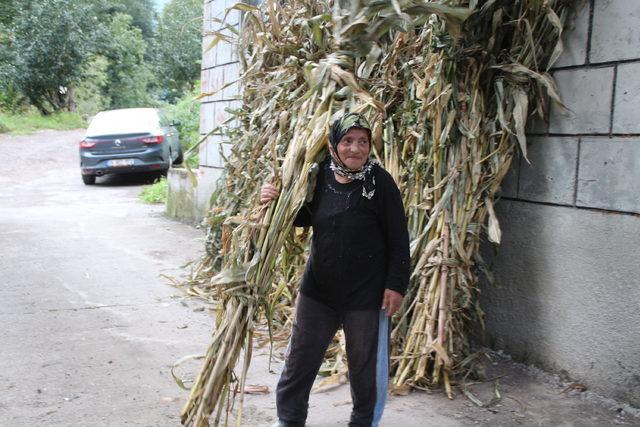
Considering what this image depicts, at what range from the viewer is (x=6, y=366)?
421 cm

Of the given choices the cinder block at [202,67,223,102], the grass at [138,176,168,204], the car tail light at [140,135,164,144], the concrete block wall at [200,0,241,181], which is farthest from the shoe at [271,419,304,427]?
the car tail light at [140,135,164,144]

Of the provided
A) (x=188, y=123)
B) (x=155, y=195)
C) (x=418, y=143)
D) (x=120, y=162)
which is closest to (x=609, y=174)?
(x=418, y=143)

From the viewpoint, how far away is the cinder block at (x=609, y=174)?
357cm

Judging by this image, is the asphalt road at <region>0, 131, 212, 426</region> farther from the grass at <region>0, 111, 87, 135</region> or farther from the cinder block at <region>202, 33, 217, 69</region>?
the grass at <region>0, 111, 87, 135</region>

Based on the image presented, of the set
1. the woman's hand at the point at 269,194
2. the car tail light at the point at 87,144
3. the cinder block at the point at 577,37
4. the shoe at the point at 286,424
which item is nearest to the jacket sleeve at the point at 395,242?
the woman's hand at the point at 269,194

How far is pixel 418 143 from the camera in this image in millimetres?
4172

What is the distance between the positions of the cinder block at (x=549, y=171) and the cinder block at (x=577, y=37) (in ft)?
1.52

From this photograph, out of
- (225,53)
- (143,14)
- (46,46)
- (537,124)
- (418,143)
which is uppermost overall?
(143,14)

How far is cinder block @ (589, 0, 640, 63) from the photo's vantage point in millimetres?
3551

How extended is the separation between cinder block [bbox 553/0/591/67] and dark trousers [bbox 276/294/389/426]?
76.9 inches

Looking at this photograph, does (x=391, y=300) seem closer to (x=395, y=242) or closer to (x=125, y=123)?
(x=395, y=242)

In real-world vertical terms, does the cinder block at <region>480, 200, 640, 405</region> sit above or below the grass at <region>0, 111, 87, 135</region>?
below

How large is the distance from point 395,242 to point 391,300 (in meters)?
0.27

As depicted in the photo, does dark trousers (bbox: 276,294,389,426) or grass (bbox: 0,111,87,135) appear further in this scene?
grass (bbox: 0,111,87,135)
